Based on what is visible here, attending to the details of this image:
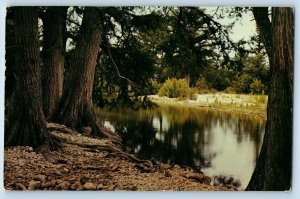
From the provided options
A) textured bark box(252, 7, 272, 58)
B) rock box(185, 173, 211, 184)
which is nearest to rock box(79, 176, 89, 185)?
rock box(185, 173, 211, 184)

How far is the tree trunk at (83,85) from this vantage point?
12.3 feet

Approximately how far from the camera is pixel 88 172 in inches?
144

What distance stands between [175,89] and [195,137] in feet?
1.16

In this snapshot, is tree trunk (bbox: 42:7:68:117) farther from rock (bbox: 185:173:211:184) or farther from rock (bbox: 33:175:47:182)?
rock (bbox: 185:173:211:184)

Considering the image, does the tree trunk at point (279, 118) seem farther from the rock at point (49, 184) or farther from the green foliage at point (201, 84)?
the rock at point (49, 184)

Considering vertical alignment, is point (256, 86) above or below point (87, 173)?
above

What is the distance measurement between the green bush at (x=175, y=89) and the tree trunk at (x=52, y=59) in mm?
716

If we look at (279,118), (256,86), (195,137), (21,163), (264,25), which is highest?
(264,25)

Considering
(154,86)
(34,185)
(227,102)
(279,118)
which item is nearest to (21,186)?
(34,185)

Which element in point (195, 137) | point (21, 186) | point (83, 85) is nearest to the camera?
point (21, 186)

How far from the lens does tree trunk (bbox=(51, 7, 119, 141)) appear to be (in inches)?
147

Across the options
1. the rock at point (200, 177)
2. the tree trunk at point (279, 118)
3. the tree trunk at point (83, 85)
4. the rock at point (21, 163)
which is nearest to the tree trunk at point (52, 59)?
the tree trunk at point (83, 85)

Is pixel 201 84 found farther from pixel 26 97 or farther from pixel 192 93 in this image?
pixel 26 97

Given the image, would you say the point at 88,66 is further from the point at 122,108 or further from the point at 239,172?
the point at 239,172
